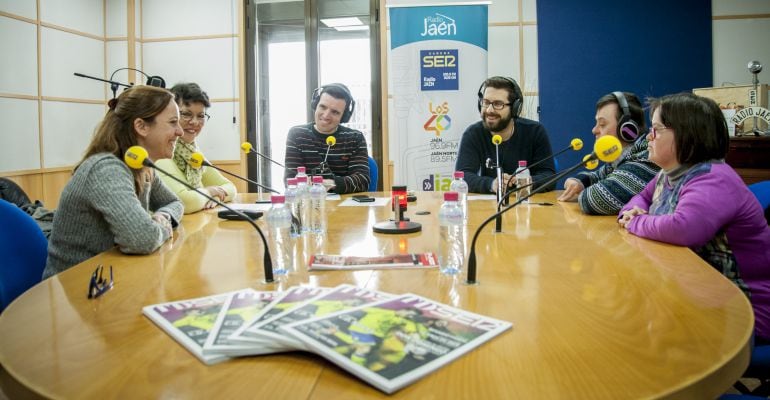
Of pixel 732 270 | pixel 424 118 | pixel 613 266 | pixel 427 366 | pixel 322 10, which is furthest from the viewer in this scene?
pixel 322 10

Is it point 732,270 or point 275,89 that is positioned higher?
point 275,89

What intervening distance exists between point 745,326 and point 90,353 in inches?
38.4

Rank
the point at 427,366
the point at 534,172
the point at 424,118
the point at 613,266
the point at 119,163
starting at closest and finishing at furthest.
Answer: the point at 427,366 < the point at 613,266 < the point at 119,163 < the point at 534,172 < the point at 424,118

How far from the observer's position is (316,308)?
0.92 meters

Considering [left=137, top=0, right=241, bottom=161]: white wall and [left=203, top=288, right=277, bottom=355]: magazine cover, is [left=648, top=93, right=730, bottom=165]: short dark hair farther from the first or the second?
[left=137, top=0, right=241, bottom=161]: white wall

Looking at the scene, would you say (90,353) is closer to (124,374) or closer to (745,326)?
(124,374)

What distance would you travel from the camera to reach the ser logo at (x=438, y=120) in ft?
13.7

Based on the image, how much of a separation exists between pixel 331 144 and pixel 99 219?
1649 millimetres

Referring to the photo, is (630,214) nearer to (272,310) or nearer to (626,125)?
(626,125)

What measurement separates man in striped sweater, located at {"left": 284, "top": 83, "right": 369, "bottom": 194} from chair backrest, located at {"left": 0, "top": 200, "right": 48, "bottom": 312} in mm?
1645

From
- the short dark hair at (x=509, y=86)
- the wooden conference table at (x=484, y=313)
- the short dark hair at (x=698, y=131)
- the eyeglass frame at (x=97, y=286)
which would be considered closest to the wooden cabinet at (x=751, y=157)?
the short dark hair at (x=509, y=86)

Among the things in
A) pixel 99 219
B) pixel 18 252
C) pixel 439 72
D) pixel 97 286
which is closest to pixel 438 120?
pixel 439 72

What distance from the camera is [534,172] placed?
3.03m

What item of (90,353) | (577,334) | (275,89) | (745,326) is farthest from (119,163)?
(275,89)
